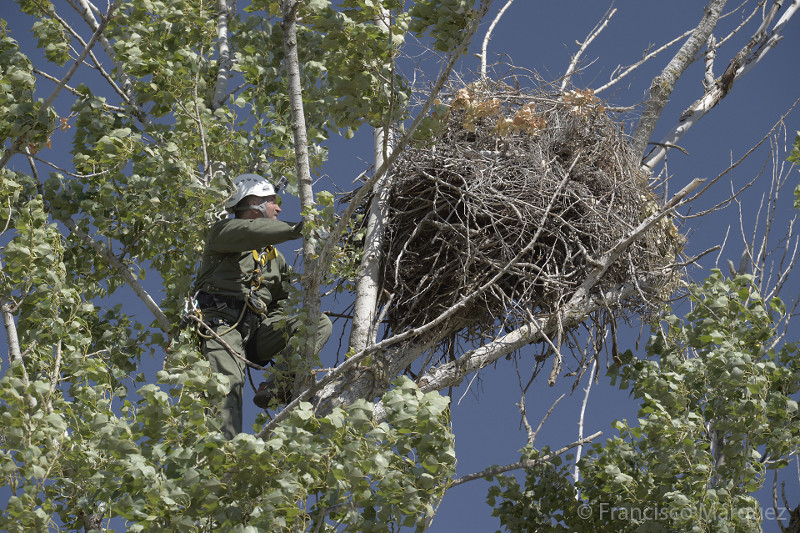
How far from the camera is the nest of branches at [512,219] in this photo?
23.2ft

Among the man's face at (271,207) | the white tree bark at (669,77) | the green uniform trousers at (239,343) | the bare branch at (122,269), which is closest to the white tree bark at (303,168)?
the green uniform trousers at (239,343)

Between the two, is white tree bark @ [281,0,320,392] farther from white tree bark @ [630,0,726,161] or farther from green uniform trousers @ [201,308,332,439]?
white tree bark @ [630,0,726,161]

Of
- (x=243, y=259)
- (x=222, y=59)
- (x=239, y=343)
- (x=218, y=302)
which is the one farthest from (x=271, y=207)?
(x=222, y=59)

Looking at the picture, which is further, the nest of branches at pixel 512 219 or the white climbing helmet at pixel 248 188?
the nest of branches at pixel 512 219

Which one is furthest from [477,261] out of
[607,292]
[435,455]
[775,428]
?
[435,455]

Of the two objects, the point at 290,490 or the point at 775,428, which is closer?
the point at 290,490

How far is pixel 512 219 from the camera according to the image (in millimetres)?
7168

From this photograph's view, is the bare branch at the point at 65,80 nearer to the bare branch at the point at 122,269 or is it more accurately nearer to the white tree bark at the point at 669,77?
the bare branch at the point at 122,269

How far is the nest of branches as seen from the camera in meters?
7.06

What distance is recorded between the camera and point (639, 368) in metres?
7.16

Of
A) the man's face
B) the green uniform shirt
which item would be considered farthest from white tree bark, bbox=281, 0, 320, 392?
the man's face

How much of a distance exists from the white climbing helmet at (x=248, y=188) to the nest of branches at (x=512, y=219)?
0.82 m

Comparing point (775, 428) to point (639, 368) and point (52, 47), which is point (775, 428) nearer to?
point (639, 368)

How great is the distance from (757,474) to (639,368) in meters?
1.30
